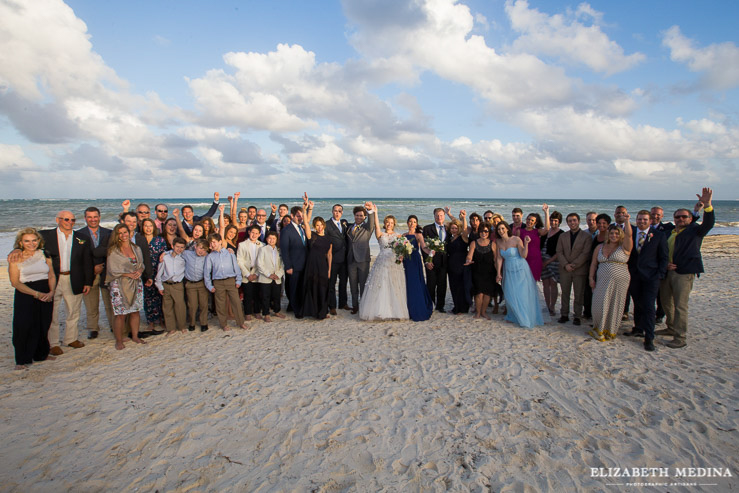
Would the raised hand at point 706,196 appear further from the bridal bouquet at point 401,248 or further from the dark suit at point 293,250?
the dark suit at point 293,250

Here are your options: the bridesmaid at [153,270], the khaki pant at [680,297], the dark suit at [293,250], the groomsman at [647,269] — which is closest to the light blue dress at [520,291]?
the groomsman at [647,269]

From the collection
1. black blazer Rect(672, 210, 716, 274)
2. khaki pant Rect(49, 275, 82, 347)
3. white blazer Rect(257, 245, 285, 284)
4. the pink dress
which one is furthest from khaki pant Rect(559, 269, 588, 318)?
khaki pant Rect(49, 275, 82, 347)

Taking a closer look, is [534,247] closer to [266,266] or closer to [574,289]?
[574,289]

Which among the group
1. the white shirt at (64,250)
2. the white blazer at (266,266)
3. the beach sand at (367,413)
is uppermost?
the white shirt at (64,250)

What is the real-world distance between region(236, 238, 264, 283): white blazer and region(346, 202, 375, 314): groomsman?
1.81 m

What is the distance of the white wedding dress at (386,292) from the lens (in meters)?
7.07

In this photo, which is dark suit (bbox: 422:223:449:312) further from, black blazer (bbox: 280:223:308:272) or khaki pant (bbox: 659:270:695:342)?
khaki pant (bbox: 659:270:695:342)

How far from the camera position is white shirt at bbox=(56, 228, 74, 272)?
5.34 metres

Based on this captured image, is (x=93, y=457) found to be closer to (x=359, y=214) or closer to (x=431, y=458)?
(x=431, y=458)

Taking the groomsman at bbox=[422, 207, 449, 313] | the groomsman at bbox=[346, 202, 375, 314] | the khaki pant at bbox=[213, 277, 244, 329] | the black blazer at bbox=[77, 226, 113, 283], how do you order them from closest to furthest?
the black blazer at bbox=[77, 226, 113, 283]
the khaki pant at bbox=[213, 277, 244, 329]
the groomsman at bbox=[346, 202, 375, 314]
the groomsman at bbox=[422, 207, 449, 313]

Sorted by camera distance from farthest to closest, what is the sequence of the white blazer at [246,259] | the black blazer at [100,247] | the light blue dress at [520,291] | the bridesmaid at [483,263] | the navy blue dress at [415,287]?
the navy blue dress at [415,287] < the bridesmaid at [483,263] < the white blazer at [246,259] < the light blue dress at [520,291] < the black blazer at [100,247]

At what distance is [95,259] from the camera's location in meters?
5.73

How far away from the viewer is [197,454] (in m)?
3.33

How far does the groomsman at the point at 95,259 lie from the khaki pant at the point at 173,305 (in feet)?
2.89
